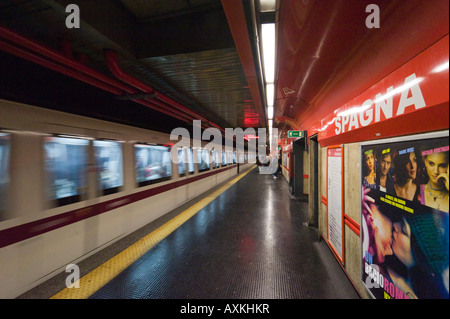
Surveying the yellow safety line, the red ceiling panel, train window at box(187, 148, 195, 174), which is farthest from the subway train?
the red ceiling panel

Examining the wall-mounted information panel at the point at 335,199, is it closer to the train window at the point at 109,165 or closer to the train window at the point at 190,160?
the train window at the point at 109,165

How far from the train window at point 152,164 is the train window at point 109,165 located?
1.53 feet

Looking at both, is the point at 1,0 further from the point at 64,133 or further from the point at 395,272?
the point at 395,272

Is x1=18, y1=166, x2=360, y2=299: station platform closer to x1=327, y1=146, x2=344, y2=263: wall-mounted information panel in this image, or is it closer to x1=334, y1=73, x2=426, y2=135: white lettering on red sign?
x1=327, y1=146, x2=344, y2=263: wall-mounted information panel

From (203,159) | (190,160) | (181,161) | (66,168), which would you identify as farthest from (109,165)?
(203,159)

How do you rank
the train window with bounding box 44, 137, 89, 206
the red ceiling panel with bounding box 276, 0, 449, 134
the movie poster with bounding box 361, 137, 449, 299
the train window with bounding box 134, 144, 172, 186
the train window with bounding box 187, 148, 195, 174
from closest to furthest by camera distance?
the movie poster with bounding box 361, 137, 449, 299, the red ceiling panel with bounding box 276, 0, 449, 134, the train window with bounding box 44, 137, 89, 206, the train window with bounding box 134, 144, 172, 186, the train window with bounding box 187, 148, 195, 174

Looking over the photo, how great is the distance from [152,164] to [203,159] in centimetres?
350

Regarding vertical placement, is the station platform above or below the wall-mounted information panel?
below

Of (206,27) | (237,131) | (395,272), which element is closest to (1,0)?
(206,27)

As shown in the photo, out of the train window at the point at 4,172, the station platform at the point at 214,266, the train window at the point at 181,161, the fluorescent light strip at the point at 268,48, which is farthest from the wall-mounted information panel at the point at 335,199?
the train window at the point at 181,161

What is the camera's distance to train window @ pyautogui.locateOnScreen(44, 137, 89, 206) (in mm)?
2414

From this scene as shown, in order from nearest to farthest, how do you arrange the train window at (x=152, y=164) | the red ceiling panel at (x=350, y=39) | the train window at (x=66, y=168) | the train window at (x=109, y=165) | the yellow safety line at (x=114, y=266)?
the red ceiling panel at (x=350, y=39)
the yellow safety line at (x=114, y=266)
the train window at (x=66, y=168)
the train window at (x=109, y=165)
the train window at (x=152, y=164)

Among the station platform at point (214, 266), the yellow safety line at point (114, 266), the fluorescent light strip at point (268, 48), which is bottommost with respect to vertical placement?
the station platform at point (214, 266)

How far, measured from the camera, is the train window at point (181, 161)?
575 cm
